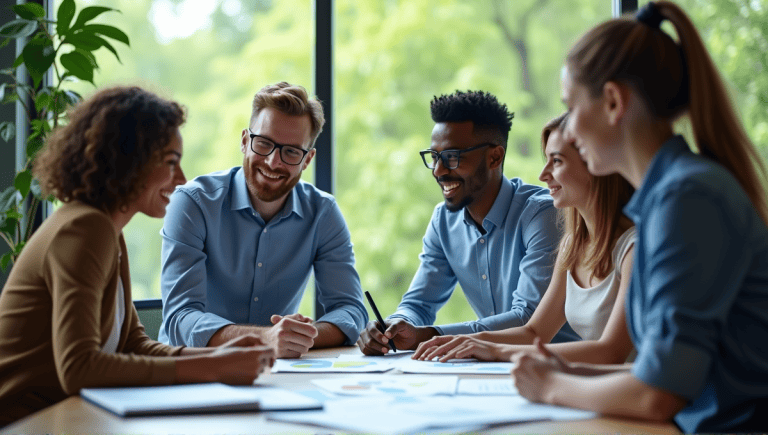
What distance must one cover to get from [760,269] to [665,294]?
0.18 m

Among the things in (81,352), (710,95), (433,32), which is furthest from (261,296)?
(433,32)

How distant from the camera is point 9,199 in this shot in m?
2.60

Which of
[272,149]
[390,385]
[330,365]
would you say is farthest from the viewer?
[272,149]

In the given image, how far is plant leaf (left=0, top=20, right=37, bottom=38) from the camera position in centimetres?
254

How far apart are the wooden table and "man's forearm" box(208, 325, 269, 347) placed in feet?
2.93

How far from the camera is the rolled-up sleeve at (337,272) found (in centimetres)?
252

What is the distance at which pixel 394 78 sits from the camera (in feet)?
26.7

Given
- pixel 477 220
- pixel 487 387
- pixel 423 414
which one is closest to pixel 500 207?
pixel 477 220

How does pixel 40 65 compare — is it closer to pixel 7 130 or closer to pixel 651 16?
pixel 7 130

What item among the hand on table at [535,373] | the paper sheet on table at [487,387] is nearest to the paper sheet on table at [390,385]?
the paper sheet on table at [487,387]

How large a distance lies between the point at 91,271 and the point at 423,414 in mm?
719

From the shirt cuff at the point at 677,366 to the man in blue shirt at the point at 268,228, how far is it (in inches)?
59.9

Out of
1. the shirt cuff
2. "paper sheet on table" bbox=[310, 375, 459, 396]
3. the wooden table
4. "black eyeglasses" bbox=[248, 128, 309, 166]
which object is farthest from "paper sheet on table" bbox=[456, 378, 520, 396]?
"black eyeglasses" bbox=[248, 128, 309, 166]

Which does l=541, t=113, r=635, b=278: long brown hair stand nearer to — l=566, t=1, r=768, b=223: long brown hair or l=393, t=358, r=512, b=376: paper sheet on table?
→ l=393, t=358, r=512, b=376: paper sheet on table
